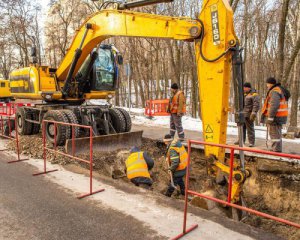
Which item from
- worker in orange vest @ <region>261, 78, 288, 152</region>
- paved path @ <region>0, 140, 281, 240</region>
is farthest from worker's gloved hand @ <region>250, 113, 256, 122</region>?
paved path @ <region>0, 140, 281, 240</region>

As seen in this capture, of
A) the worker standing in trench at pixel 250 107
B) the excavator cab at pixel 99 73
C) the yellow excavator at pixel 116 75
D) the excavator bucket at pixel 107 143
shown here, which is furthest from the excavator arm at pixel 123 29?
the worker standing in trench at pixel 250 107

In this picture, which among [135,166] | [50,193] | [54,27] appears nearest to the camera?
[50,193]

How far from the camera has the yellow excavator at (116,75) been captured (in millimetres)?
4531

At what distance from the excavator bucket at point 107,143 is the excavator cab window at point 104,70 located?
1918mm

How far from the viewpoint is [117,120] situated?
9125mm

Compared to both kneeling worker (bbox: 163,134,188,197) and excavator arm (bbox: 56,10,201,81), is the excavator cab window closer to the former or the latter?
excavator arm (bbox: 56,10,201,81)

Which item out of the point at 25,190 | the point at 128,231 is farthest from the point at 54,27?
the point at 128,231

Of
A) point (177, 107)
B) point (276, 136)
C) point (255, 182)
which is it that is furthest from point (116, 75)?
point (255, 182)

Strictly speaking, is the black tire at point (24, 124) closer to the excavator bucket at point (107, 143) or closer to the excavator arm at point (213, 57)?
the excavator bucket at point (107, 143)

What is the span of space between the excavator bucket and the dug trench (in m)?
0.20

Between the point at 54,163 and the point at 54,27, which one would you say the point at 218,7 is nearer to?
the point at 54,163

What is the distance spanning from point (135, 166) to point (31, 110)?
5.81 meters

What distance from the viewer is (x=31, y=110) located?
9695 millimetres

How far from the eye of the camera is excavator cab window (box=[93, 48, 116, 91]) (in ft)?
29.3
